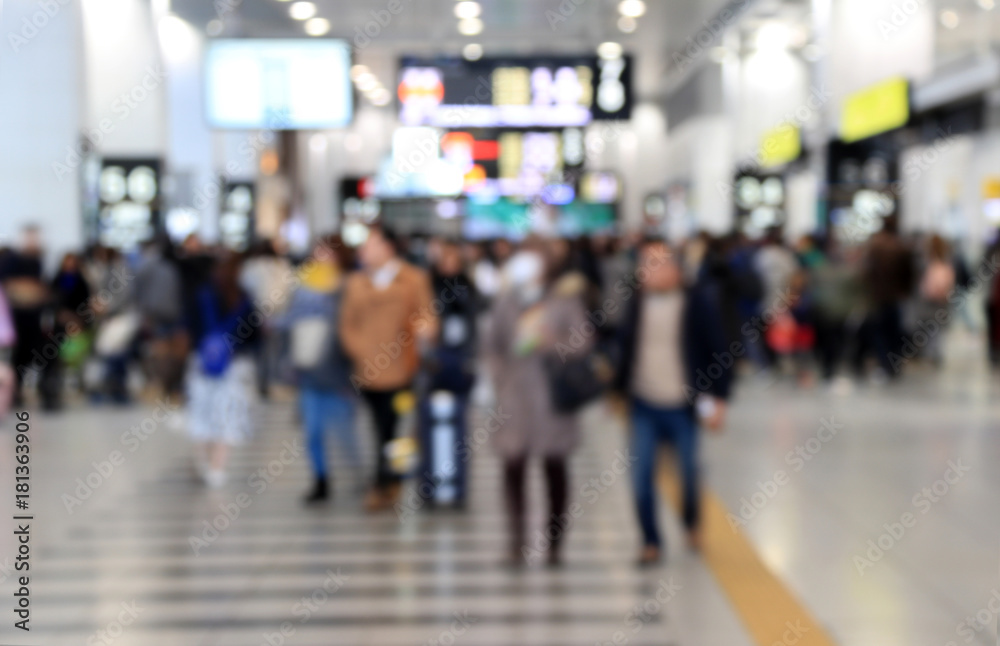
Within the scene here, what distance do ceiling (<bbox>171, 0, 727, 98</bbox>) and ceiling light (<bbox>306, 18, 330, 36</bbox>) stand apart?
0.44 feet

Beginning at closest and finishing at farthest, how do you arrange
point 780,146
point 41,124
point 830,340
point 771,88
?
point 41,124
point 830,340
point 780,146
point 771,88

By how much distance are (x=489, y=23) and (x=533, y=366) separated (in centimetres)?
1419

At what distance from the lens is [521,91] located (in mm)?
15664

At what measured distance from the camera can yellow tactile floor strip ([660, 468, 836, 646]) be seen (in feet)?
17.5

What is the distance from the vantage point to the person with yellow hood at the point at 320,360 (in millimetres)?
8352

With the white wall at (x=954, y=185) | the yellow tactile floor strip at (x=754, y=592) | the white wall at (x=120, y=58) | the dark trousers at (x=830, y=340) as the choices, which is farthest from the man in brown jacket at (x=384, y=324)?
the white wall at (x=954, y=185)

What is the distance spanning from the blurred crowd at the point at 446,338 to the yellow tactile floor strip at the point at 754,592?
27cm

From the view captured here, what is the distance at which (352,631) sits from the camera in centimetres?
551

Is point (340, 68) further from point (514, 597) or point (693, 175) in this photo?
point (693, 175)

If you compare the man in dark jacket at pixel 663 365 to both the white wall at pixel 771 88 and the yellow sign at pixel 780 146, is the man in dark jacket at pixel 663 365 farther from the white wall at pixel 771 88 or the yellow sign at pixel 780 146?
the white wall at pixel 771 88

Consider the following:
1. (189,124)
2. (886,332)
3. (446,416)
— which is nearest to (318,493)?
(446,416)

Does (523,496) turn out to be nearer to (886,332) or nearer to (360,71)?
(886,332)

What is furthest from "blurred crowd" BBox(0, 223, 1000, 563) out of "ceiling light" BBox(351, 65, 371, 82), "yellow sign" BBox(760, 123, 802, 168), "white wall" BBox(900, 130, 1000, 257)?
"ceiling light" BBox(351, 65, 371, 82)

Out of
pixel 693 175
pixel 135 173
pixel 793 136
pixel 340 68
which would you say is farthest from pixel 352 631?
pixel 693 175
